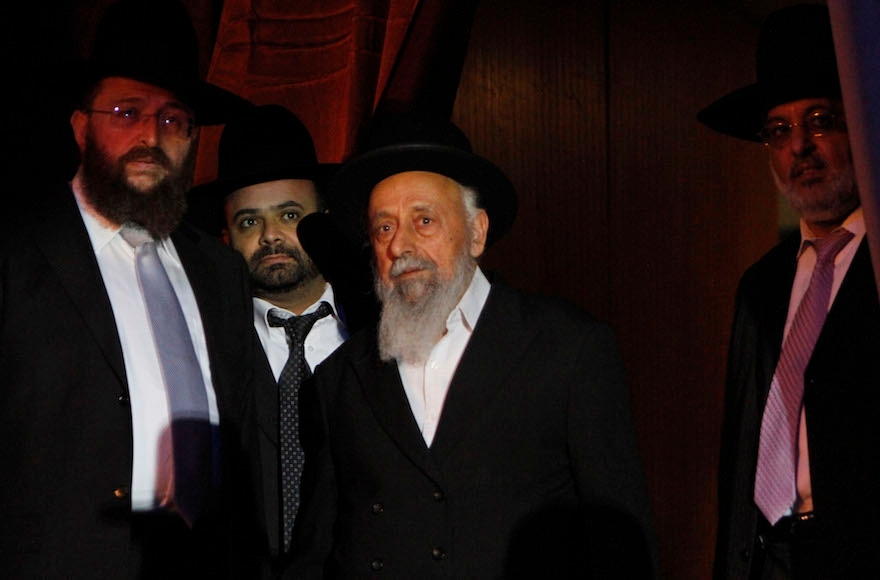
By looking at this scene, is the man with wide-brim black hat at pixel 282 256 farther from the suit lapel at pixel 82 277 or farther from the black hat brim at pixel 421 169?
the suit lapel at pixel 82 277

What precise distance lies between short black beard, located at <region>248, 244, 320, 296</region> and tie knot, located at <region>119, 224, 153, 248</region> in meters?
0.65

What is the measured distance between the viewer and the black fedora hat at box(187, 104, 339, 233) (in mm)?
3693

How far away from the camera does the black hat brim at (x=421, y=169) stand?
284 cm

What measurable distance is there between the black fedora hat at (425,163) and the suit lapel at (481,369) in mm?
423

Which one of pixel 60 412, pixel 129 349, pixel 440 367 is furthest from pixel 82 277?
pixel 440 367

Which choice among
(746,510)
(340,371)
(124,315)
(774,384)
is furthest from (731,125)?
(124,315)

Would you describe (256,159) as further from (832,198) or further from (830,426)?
(830,426)

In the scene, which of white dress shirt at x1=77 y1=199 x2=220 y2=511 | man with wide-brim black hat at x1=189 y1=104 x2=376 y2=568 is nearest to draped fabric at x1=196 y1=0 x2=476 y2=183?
man with wide-brim black hat at x1=189 y1=104 x2=376 y2=568

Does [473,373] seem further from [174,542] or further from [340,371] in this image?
[174,542]

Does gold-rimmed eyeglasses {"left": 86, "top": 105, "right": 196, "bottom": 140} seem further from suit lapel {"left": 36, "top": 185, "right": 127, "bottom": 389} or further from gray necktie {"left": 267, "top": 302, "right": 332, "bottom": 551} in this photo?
gray necktie {"left": 267, "top": 302, "right": 332, "bottom": 551}

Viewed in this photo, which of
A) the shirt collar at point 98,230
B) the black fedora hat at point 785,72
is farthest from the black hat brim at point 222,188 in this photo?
the black fedora hat at point 785,72

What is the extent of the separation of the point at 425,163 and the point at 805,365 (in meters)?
1.14

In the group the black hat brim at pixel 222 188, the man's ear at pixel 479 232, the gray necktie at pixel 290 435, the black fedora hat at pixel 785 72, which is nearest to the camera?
the black fedora hat at pixel 785 72

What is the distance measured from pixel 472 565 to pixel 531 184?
107 inches
